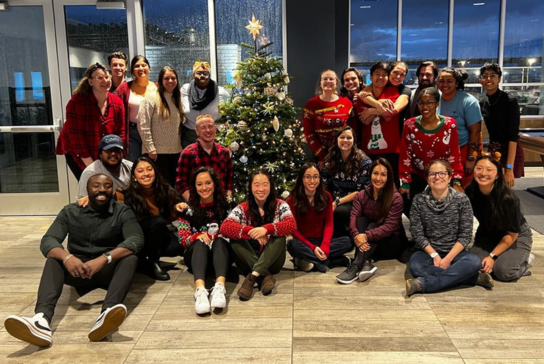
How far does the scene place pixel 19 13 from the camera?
5.57m

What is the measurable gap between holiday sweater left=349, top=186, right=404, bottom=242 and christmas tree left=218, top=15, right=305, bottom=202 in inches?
36.3

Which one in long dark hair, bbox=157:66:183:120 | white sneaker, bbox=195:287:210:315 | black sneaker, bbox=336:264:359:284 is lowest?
black sneaker, bbox=336:264:359:284

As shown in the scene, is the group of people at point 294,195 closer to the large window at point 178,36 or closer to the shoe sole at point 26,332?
the shoe sole at point 26,332

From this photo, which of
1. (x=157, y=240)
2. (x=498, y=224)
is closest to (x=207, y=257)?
(x=157, y=240)

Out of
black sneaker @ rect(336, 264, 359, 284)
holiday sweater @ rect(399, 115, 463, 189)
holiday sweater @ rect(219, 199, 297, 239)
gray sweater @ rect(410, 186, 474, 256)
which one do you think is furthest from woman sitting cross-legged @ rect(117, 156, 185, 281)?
holiday sweater @ rect(399, 115, 463, 189)

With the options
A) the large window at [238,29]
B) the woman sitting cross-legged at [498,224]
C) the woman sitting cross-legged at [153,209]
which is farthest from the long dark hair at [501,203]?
the large window at [238,29]

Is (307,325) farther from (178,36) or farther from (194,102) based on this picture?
(178,36)

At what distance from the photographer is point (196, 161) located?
3.99 meters

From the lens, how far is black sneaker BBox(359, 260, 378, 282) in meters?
3.53

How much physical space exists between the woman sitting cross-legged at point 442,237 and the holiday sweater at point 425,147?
1.21 feet

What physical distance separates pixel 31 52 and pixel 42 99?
561 millimetres

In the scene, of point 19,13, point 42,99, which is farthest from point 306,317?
point 19,13

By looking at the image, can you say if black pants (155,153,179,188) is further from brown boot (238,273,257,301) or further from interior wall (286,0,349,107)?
interior wall (286,0,349,107)

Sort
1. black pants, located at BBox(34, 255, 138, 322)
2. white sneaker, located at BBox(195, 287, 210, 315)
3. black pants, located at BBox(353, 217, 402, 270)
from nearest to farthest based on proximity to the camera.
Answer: black pants, located at BBox(34, 255, 138, 322), white sneaker, located at BBox(195, 287, 210, 315), black pants, located at BBox(353, 217, 402, 270)
